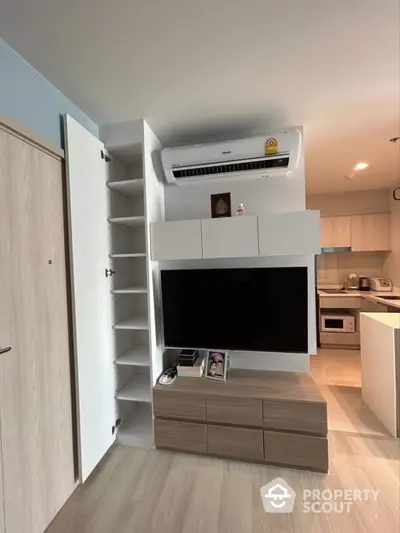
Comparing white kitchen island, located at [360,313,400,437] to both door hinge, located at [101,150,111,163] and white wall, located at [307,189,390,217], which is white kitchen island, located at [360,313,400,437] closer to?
white wall, located at [307,189,390,217]

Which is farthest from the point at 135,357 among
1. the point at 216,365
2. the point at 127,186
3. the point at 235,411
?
the point at 127,186

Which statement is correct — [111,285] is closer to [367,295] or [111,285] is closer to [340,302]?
[340,302]

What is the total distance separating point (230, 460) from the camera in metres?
1.92

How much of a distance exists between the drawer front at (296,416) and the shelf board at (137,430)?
0.97m

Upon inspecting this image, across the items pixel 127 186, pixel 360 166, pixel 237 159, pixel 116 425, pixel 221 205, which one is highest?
pixel 360 166

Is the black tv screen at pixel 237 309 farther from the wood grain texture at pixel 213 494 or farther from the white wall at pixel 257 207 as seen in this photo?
the wood grain texture at pixel 213 494

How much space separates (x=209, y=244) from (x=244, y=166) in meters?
0.68

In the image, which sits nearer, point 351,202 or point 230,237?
point 230,237

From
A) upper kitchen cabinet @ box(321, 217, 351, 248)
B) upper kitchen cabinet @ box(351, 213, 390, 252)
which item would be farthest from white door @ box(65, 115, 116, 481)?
upper kitchen cabinet @ box(351, 213, 390, 252)

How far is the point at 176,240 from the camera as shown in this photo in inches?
81.0

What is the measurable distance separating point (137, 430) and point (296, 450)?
4.15 ft

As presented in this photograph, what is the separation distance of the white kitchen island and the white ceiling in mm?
1696

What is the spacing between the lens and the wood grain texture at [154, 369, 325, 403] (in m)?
1.85

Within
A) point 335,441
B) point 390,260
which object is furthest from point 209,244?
point 390,260
